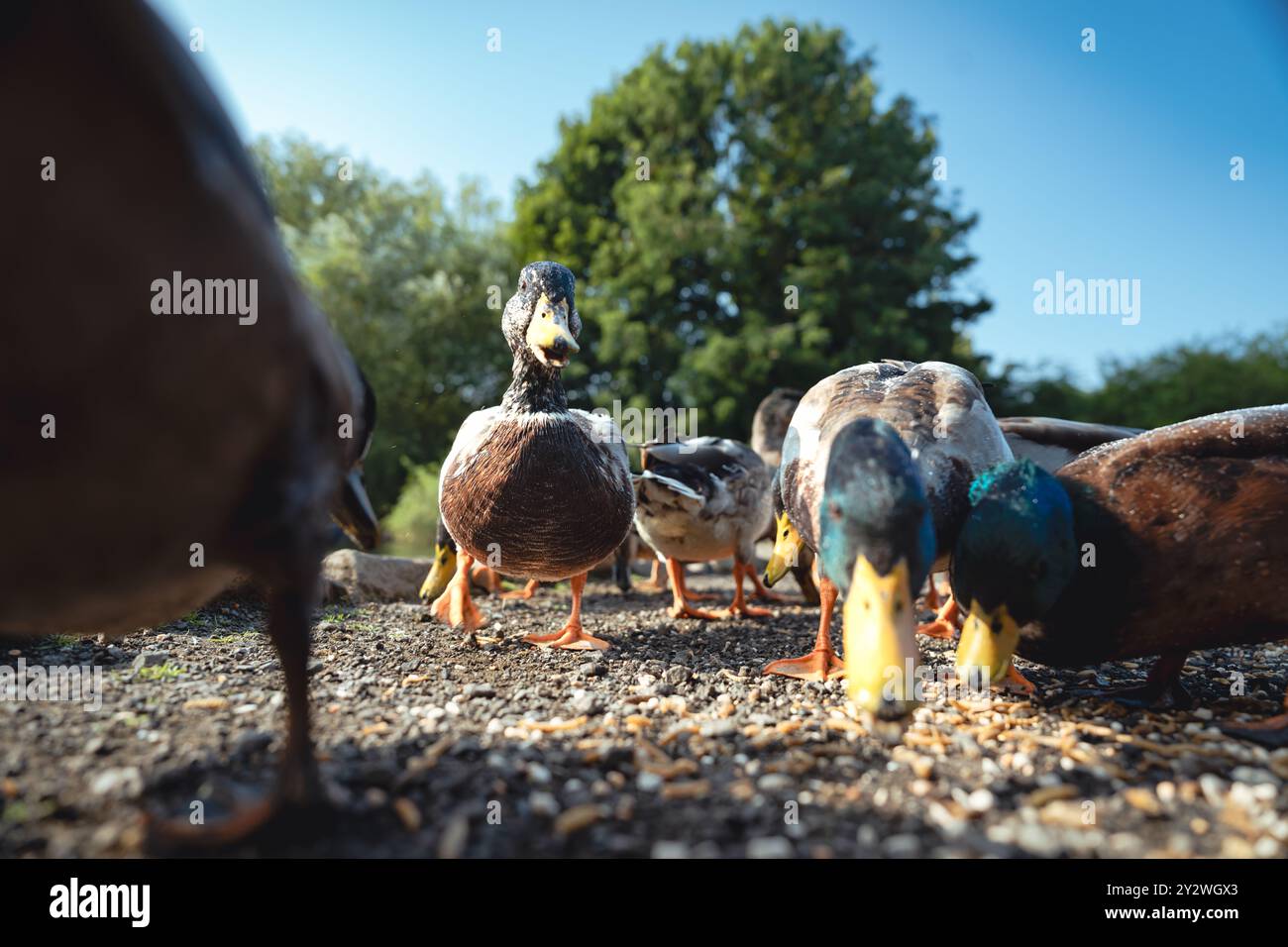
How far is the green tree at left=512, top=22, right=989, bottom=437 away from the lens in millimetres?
13867

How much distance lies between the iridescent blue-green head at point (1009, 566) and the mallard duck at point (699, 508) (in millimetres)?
2797

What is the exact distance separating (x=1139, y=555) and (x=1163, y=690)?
69cm

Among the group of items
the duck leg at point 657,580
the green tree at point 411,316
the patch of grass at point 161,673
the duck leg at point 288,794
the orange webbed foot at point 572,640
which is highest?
the green tree at point 411,316

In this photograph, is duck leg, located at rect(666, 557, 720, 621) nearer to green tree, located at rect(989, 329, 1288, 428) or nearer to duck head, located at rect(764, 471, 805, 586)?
duck head, located at rect(764, 471, 805, 586)

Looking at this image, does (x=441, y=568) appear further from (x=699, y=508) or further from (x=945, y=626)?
(x=945, y=626)

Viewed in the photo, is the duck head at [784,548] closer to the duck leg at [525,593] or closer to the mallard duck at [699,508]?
the mallard duck at [699,508]

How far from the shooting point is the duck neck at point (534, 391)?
415 centimetres

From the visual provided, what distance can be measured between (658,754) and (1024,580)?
1404 mm

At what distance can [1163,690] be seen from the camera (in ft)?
9.61

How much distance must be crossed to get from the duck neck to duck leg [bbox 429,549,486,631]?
103 centimetres

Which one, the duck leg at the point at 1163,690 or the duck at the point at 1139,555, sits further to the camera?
the duck leg at the point at 1163,690

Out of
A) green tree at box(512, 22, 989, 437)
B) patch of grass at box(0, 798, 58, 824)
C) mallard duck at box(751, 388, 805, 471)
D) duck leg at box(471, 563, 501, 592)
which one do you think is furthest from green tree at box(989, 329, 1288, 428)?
patch of grass at box(0, 798, 58, 824)

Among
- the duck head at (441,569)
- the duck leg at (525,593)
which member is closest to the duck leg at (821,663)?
the duck head at (441,569)

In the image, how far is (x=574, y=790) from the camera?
2.04 m
